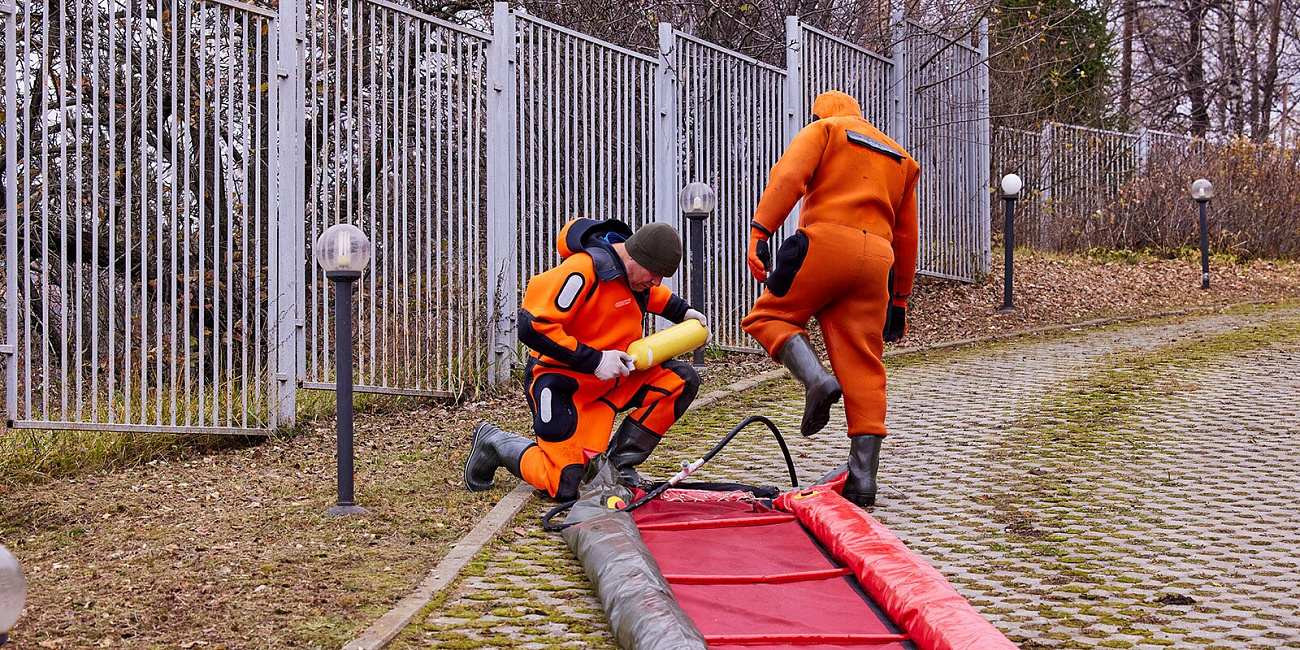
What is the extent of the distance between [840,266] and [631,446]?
1219 mm

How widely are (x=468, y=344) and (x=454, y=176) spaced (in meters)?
1.10

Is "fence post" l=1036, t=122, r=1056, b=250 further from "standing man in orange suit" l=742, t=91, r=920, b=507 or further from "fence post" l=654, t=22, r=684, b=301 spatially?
"standing man in orange suit" l=742, t=91, r=920, b=507

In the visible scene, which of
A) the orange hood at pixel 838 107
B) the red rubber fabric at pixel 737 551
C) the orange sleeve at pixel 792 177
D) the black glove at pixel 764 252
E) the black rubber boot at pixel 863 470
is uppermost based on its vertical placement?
the orange hood at pixel 838 107

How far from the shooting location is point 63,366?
6.00 metres

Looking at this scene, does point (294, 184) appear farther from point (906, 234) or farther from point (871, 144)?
point (906, 234)

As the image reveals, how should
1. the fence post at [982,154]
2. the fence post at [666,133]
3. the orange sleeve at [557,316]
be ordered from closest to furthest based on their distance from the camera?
1. the orange sleeve at [557,316]
2. the fence post at [666,133]
3. the fence post at [982,154]

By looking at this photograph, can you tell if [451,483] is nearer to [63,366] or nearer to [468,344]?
[63,366]

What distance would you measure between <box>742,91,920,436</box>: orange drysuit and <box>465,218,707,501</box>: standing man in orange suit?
1.59 feet

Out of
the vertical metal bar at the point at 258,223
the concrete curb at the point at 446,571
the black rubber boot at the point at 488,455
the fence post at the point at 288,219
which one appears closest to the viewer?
the concrete curb at the point at 446,571

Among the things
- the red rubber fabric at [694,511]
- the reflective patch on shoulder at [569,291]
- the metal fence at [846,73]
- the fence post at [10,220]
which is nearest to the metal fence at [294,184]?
the fence post at [10,220]

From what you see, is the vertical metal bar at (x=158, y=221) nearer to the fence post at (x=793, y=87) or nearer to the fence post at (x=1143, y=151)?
the fence post at (x=793, y=87)

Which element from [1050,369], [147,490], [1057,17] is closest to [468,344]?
[147,490]

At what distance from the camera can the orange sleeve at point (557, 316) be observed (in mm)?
5391

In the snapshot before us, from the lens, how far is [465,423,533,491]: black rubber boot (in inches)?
229
